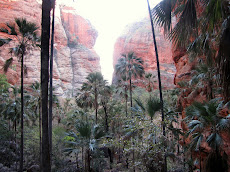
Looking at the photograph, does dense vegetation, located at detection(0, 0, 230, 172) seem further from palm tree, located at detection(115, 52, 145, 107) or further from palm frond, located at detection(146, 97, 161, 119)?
palm tree, located at detection(115, 52, 145, 107)

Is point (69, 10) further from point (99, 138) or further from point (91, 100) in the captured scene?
point (99, 138)

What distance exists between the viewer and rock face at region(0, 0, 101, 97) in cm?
4538

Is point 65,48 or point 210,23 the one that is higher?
point 65,48

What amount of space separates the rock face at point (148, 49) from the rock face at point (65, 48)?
38.3 ft

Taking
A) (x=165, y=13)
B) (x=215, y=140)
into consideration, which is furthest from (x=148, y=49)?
(x=165, y=13)

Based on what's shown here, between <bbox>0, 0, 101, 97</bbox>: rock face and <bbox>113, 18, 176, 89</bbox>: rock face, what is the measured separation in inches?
460

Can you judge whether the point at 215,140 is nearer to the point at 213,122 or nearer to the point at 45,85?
the point at 213,122

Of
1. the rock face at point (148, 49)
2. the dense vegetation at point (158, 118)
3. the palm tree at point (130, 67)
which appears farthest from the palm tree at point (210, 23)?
the rock face at point (148, 49)

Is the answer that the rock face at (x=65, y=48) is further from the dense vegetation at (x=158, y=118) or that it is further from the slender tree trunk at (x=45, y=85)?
the slender tree trunk at (x=45, y=85)

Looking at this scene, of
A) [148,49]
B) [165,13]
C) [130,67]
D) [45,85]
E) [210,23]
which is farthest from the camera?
[148,49]

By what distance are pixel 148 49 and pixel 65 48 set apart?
27.8 m

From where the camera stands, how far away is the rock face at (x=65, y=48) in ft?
149

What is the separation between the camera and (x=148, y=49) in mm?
63594

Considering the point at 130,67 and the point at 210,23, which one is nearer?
the point at 210,23
